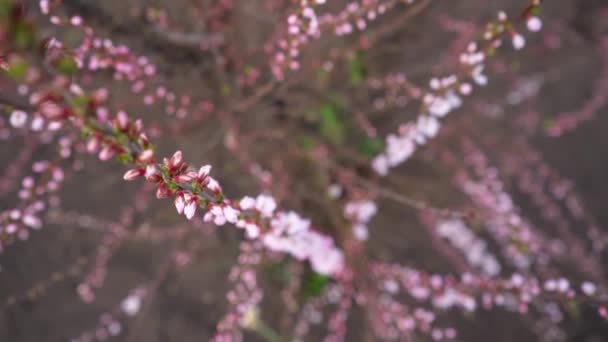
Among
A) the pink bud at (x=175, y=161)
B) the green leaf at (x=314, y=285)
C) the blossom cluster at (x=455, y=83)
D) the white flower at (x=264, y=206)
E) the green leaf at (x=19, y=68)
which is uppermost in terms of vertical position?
the blossom cluster at (x=455, y=83)

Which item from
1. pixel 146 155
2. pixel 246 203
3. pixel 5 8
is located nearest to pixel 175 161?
pixel 146 155

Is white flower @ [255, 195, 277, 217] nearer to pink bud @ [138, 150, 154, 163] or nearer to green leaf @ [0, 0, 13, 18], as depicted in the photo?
pink bud @ [138, 150, 154, 163]

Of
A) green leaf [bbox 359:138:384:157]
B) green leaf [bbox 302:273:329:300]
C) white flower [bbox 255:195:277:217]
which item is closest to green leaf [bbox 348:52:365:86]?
green leaf [bbox 359:138:384:157]

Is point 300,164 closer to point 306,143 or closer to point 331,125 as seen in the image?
point 306,143

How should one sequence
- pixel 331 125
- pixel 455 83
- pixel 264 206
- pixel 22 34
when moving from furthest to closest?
pixel 331 125
pixel 455 83
pixel 264 206
pixel 22 34

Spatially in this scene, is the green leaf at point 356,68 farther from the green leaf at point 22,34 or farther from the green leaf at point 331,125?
the green leaf at point 22,34

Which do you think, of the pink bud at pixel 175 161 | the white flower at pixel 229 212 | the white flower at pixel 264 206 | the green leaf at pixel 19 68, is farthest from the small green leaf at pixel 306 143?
the green leaf at pixel 19 68

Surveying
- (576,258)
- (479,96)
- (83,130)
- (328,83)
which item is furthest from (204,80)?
(576,258)

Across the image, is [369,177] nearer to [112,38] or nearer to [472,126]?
[472,126]

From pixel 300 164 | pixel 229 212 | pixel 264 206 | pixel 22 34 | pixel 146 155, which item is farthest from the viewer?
pixel 300 164

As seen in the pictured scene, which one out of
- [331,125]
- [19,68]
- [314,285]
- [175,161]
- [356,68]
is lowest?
[19,68]
